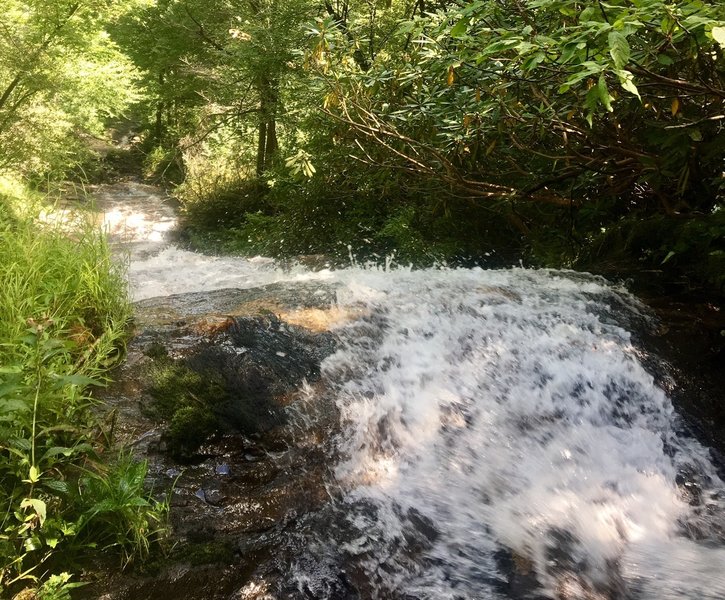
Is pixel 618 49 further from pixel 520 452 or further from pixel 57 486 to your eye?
pixel 57 486

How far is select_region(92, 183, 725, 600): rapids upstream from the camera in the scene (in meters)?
2.16

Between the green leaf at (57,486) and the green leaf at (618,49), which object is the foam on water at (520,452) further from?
the green leaf at (618,49)

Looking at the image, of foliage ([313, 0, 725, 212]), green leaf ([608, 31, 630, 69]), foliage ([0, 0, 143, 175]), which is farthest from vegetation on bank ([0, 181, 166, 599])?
foliage ([0, 0, 143, 175])

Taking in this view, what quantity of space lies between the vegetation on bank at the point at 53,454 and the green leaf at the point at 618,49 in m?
2.32

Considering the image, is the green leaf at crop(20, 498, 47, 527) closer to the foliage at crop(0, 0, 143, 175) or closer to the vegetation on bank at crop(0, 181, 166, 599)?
the vegetation on bank at crop(0, 181, 166, 599)

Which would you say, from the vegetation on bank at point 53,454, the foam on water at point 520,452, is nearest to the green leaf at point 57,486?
the vegetation on bank at point 53,454

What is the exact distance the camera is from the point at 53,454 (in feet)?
6.19

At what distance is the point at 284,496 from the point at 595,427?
6.52 feet

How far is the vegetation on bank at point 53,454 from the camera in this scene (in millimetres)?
1712

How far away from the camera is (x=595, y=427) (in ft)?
10.2

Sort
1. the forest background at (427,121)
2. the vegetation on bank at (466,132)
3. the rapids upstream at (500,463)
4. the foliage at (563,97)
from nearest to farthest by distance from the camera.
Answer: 1. the rapids upstream at (500,463)
2. the foliage at (563,97)
3. the vegetation on bank at (466,132)
4. the forest background at (427,121)

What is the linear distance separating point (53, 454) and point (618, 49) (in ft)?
8.53

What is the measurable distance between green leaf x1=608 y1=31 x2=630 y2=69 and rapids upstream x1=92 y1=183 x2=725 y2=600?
1978 millimetres

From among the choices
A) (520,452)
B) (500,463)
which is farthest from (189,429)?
(520,452)
